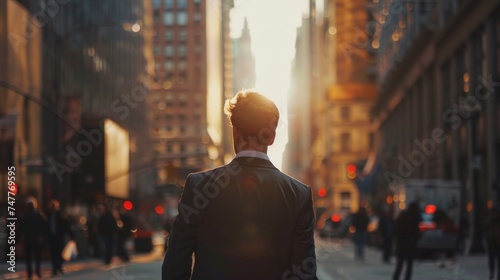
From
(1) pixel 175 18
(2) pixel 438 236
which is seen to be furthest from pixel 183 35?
(2) pixel 438 236

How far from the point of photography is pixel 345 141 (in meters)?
124

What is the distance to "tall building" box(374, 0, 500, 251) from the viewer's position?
39906 millimetres

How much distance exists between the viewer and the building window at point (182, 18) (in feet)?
529

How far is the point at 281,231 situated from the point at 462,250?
3762cm

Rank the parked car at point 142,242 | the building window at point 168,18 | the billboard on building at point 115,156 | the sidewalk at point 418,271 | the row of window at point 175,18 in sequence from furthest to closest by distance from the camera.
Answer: the building window at point 168,18 → the row of window at point 175,18 → the billboard on building at point 115,156 → the parked car at point 142,242 → the sidewalk at point 418,271

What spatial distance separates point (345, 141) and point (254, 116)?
120 meters

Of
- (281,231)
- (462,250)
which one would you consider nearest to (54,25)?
(462,250)

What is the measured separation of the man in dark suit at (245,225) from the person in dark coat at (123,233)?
2826 centimetres

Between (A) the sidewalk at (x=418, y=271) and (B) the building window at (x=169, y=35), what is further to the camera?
(B) the building window at (x=169, y=35)

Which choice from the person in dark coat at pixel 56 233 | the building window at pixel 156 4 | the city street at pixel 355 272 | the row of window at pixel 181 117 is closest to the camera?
the city street at pixel 355 272

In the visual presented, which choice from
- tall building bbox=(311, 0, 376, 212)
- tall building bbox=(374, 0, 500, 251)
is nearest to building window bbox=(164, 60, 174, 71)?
tall building bbox=(311, 0, 376, 212)

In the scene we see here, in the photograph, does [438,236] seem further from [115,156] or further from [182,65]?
[182,65]

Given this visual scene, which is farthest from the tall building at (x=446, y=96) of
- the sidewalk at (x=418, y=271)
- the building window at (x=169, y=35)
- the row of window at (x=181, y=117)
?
the row of window at (x=181, y=117)

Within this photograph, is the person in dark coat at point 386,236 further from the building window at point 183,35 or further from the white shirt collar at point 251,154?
the building window at point 183,35
